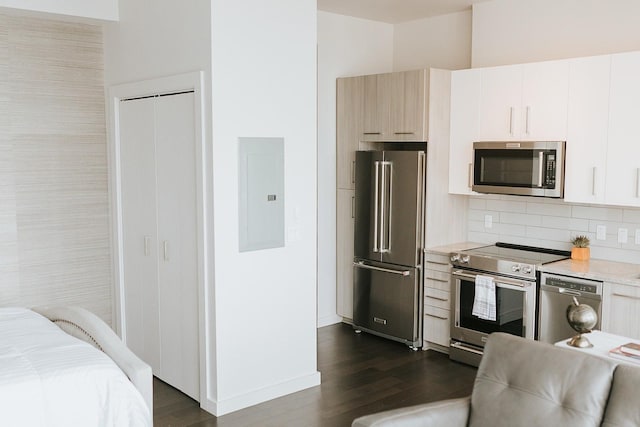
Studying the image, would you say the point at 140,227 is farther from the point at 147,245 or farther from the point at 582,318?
the point at 582,318

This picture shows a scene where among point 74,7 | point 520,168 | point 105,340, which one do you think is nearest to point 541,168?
point 520,168

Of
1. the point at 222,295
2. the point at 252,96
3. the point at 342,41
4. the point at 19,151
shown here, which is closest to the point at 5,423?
the point at 222,295

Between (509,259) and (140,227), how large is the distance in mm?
2818

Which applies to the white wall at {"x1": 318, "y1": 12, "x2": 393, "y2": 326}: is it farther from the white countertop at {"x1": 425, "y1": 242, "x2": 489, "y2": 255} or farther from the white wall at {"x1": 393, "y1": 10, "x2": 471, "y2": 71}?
the white countertop at {"x1": 425, "y1": 242, "x2": 489, "y2": 255}

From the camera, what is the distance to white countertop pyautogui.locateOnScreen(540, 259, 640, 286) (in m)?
4.26

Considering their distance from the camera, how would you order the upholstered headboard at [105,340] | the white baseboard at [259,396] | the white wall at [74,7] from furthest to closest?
1. the white wall at [74,7]
2. the white baseboard at [259,396]
3. the upholstered headboard at [105,340]

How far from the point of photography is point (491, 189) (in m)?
5.08

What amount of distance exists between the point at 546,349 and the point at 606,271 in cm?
201

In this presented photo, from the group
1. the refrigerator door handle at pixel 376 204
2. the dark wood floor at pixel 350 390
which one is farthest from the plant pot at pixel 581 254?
the refrigerator door handle at pixel 376 204

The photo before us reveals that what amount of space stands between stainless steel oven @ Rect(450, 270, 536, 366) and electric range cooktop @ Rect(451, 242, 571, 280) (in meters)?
0.06


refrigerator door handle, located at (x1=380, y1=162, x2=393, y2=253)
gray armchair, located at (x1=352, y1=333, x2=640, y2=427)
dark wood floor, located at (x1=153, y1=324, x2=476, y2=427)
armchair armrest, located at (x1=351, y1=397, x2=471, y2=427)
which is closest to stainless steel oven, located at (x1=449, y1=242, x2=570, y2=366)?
dark wood floor, located at (x1=153, y1=324, x2=476, y2=427)

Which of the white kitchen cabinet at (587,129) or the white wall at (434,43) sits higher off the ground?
the white wall at (434,43)

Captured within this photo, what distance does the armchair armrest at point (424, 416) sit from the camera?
2.61m

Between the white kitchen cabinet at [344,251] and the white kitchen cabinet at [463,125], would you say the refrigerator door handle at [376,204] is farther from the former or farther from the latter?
the white kitchen cabinet at [463,125]
